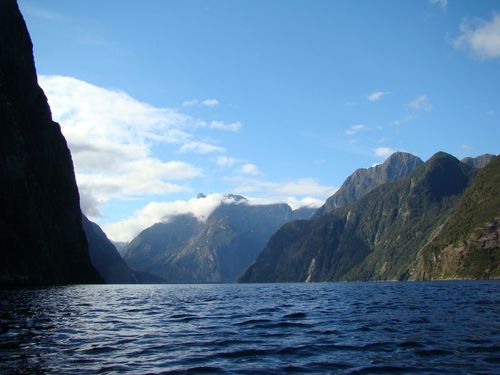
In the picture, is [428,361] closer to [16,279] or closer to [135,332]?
[135,332]

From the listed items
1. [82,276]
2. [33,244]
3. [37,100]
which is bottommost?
[82,276]

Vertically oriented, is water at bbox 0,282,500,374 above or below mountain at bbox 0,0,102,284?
below

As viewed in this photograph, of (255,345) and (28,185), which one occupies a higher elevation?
(28,185)

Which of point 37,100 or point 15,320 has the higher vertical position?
point 37,100

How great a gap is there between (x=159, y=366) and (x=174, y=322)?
18.1 metres

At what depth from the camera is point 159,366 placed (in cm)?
1964

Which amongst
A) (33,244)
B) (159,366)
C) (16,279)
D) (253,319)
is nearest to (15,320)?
(253,319)

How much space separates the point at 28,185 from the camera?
159 m

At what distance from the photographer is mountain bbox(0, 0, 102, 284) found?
135 meters

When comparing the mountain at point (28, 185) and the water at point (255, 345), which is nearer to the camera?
the water at point (255, 345)

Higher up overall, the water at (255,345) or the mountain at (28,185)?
the mountain at (28,185)

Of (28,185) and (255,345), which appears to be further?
(28,185)

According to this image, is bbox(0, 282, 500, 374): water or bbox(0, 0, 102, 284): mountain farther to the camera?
bbox(0, 0, 102, 284): mountain

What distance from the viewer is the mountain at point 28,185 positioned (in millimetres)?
135000
